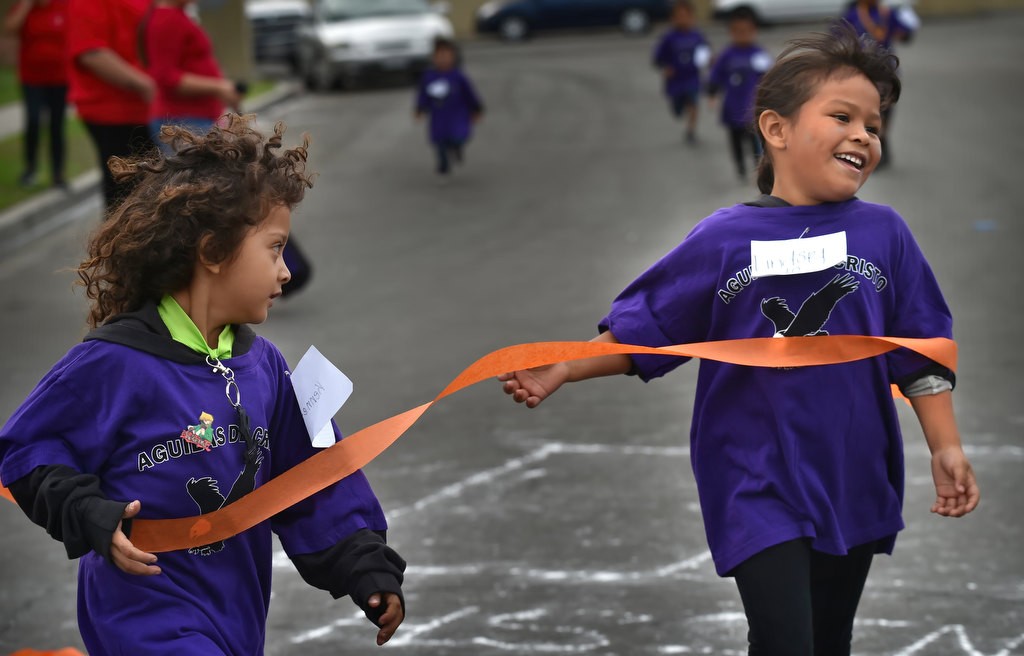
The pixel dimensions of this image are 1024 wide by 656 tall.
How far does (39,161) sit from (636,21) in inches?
850

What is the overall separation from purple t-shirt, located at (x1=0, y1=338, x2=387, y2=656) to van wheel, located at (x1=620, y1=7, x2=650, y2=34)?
3202cm

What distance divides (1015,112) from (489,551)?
14000 millimetres

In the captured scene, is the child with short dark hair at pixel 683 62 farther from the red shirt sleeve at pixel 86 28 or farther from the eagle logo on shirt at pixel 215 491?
the eagle logo on shirt at pixel 215 491

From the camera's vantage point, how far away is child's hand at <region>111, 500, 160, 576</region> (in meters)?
2.82

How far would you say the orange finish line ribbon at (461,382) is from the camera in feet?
9.79

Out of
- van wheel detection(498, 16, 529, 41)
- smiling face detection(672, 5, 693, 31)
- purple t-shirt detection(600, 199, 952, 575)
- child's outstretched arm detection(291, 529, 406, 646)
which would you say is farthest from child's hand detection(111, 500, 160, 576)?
van wheel detection(498, 16, 529, 41)

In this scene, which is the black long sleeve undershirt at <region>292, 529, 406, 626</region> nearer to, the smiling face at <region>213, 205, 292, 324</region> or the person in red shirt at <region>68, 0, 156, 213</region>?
the smiling face at <region>213, 205, 292, 324</region>

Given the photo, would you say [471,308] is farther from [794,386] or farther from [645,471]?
[794,386]

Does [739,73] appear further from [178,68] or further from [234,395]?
[234,395]

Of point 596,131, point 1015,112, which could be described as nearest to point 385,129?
point 596,131

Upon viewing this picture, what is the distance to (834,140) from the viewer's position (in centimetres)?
329

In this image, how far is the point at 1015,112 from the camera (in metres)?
17.7

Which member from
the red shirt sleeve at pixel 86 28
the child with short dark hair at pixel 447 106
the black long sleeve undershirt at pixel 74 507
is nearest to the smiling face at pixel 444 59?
the child with short dark hair at pixel 447 106

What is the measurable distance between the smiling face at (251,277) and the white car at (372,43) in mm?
22318
